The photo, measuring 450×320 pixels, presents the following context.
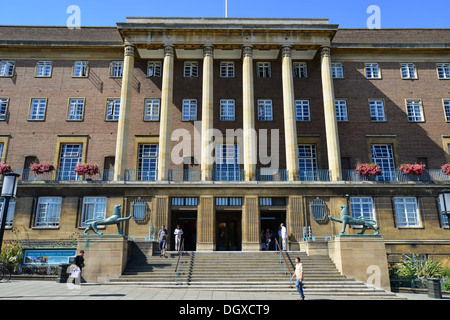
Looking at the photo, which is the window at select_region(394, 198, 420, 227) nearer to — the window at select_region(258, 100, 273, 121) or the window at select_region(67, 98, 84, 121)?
the window at select_region(258, 100, 273, 121)

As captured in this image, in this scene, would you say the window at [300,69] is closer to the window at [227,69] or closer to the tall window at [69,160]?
the window at [227,69]

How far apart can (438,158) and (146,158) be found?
23.7 metres

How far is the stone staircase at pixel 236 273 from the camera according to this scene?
15797 millimetres

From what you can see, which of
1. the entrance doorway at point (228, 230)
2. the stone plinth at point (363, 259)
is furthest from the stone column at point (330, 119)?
the entrance doorway at point (228, 230)

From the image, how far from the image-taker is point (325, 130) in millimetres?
28672

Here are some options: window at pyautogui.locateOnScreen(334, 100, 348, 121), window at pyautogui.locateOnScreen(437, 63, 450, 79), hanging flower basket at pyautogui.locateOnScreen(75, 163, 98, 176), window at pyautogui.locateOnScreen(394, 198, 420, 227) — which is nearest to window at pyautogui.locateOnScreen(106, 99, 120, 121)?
hanging flower basket at pyautogui.locateOnScreen(75, 163, 98, 176)

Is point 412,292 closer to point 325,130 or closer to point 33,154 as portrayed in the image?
point 325,130

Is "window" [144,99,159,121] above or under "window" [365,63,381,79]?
under

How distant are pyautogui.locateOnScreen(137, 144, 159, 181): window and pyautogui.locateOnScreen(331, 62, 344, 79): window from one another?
16.6m

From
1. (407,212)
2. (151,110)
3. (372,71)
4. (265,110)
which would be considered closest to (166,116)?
(151,110)

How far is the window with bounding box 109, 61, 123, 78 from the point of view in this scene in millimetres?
29692

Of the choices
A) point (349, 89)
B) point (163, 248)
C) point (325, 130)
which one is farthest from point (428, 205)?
point (163, 248)

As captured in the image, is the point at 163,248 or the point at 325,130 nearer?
the point at 163,248

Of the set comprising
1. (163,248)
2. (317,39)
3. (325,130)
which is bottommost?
(163,248)
